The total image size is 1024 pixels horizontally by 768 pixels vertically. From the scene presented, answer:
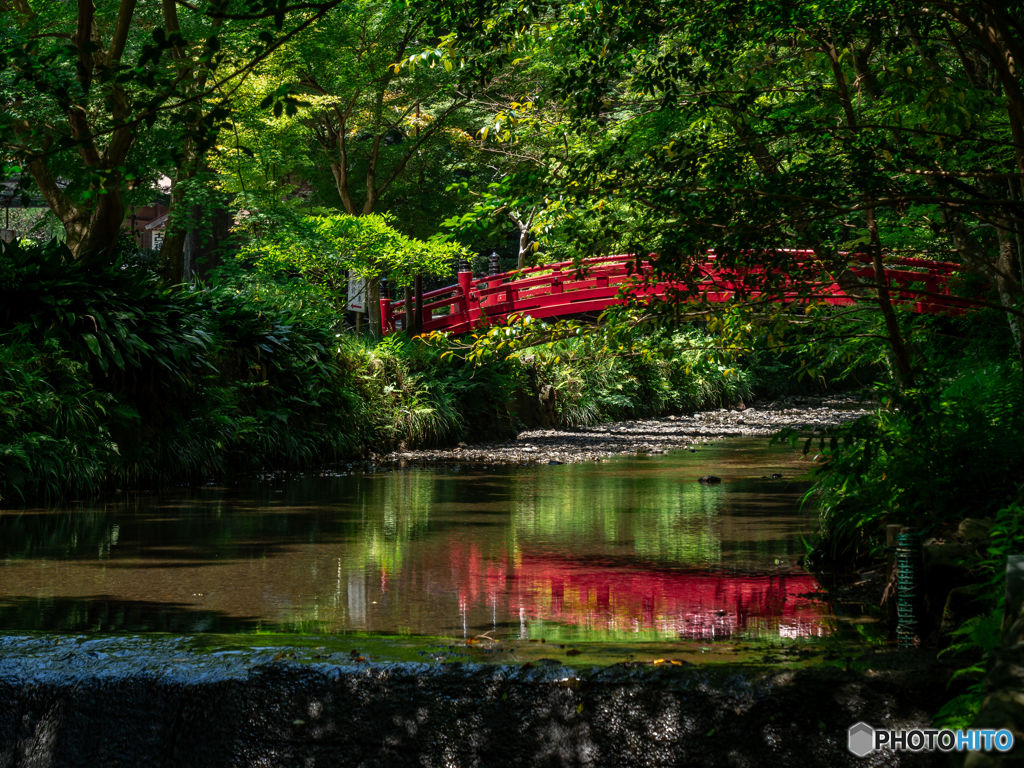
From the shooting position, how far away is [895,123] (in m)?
7.32

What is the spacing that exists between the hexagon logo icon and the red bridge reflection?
114 cm

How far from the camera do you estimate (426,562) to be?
642 centimetres

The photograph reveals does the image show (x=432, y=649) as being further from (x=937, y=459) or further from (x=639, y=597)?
(x=937, y=459)

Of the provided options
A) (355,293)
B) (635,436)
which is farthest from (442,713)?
(635,436)

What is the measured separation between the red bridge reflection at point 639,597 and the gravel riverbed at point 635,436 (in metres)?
5.11

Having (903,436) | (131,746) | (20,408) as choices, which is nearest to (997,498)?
(903,436)

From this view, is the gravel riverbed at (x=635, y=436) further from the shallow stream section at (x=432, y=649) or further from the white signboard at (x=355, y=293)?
the shallow stream section at (x=432, y=649)

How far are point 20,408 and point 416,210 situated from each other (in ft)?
46.6

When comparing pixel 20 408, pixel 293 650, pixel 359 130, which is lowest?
pixel 293 650

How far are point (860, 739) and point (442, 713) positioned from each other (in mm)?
1443

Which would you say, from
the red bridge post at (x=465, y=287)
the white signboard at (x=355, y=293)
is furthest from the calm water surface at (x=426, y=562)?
the red bridge post at (x=465, y=287)

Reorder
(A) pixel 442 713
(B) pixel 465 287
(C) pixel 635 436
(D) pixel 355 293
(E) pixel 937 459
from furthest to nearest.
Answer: (B) pixel 465 287 → (C) pixel 635 436 → (D) pixel 355 293 → (E) pixel 937 459 → (A) pixel 442 713

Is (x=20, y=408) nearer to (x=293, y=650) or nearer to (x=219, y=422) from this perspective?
(x=219, y=422)

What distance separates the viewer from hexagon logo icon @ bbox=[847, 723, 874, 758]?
3273 millimetres
